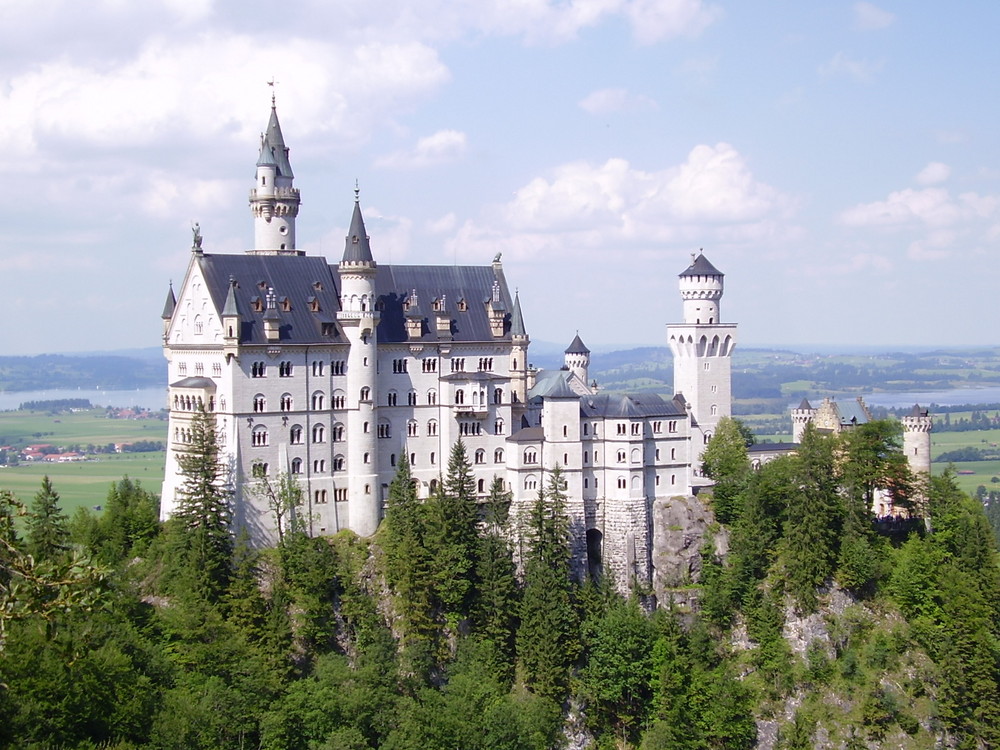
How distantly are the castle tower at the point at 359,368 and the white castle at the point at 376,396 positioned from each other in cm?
10

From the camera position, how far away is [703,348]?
331ft

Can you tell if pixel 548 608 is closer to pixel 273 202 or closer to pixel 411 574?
pixel 411 574

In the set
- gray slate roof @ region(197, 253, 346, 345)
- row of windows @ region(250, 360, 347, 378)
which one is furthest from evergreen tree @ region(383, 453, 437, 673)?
gray slate roof @ region(197, 253, 346, 345)

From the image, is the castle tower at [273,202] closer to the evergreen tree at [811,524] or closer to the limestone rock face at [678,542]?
the limestone rock face at [678,542]

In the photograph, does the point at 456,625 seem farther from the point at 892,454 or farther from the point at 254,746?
the point at 892,454

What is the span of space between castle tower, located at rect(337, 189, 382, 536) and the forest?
2119 mm

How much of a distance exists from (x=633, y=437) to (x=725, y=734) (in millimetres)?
20897

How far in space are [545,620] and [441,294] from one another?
2566 centimetres

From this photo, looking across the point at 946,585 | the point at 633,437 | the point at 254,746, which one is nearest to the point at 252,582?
the point at 254,746

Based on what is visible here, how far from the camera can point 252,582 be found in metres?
78.9

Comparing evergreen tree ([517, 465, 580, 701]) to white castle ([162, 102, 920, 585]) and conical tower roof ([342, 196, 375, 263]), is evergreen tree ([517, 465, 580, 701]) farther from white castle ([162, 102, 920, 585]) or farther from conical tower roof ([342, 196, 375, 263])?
conical tower roof ([342, 196, 375, 263])

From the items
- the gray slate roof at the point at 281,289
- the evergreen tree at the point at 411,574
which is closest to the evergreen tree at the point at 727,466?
the evergreen tree at the point at 411,574

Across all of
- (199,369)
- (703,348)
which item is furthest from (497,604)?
(703,348)

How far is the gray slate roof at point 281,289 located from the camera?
274 feet
